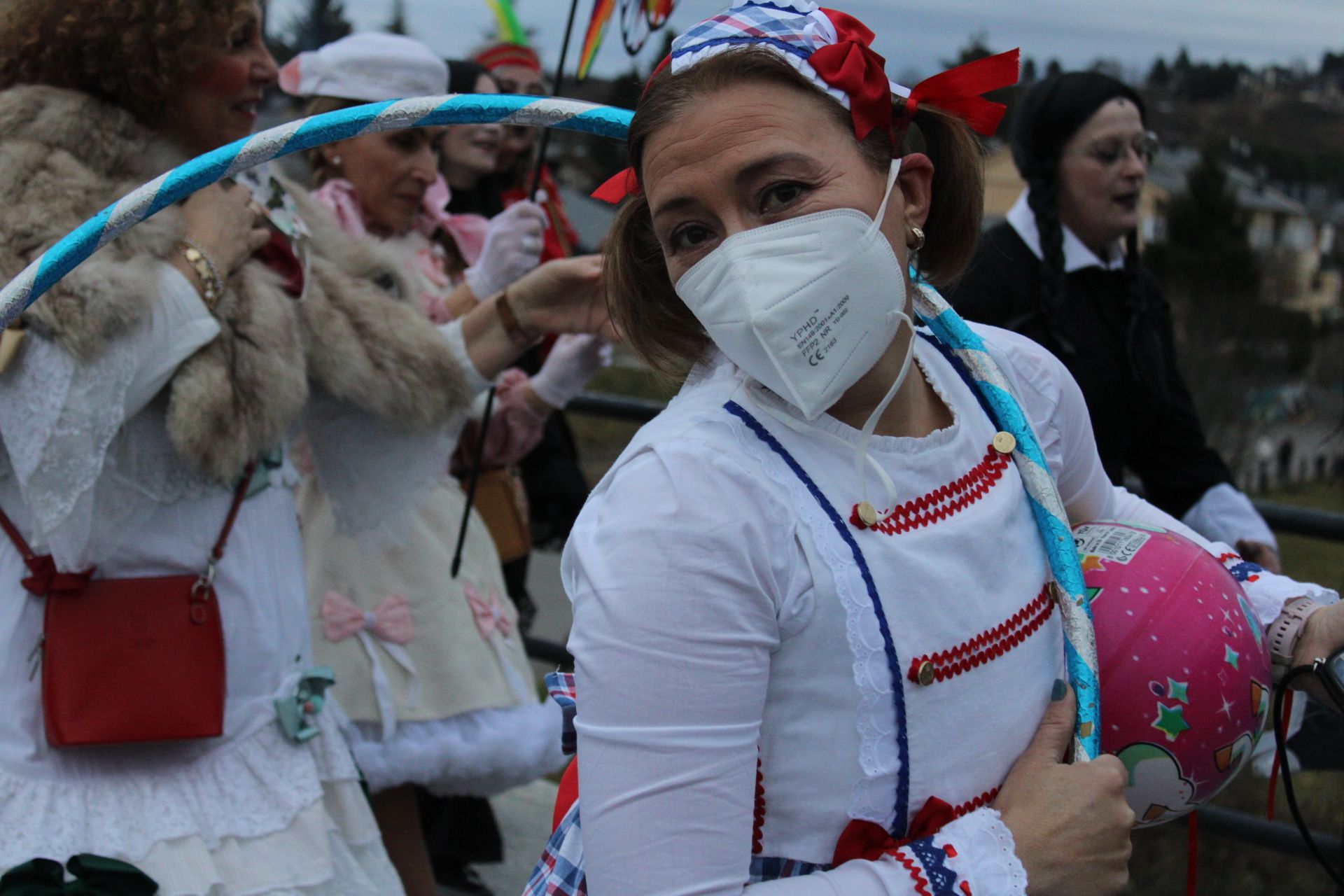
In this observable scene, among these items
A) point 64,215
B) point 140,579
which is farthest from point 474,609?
point 64,215

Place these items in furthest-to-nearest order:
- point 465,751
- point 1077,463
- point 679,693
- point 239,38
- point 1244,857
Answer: point 1244,857
point 465,751
point 239,38
point 1077,463
point 679,693

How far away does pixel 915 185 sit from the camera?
5.27 ft

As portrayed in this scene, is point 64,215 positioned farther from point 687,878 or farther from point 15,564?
point 687,878

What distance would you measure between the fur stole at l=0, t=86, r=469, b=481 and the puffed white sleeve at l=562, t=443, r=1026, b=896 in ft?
3.75

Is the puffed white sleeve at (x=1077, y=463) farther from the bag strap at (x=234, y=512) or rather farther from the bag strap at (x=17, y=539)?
the bag strap at (x=17, y=539)

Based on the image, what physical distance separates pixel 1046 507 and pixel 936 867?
48 cm

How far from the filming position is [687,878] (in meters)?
1.26

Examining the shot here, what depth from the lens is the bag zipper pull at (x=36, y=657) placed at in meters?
2.19

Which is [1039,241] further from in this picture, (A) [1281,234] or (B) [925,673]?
(A) [1281,234]

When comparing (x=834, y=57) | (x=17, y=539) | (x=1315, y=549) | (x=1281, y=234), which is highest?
(x=834, y=57)

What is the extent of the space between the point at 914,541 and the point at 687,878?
0.43m

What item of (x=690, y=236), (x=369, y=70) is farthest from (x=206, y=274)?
(x=369, y=70)

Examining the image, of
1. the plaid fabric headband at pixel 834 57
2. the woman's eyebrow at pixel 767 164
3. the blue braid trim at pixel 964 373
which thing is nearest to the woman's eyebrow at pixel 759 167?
the woman's eyebrow at pixel 767 164

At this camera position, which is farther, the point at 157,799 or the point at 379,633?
the point at 379,633
